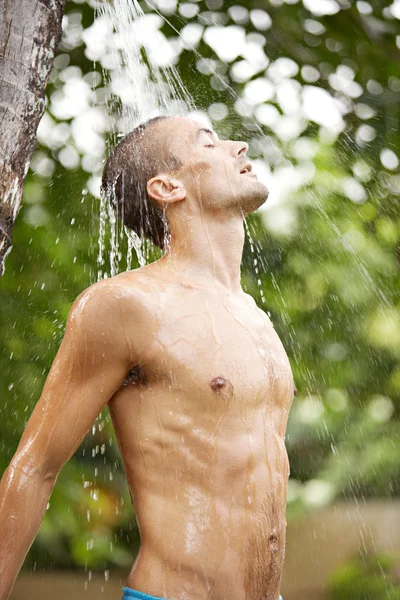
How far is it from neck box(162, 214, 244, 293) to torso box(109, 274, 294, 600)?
6.6 inches

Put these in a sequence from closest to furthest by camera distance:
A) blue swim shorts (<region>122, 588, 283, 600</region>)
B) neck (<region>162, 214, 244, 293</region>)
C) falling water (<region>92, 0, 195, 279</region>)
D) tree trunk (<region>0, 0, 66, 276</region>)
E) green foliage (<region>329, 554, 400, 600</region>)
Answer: blue swim shorts (<region>122, 588, 283, 600</region>)
tree trunk (<region>0, 0, 66, 276</region>)
neck (<region>162, 214, 244, 293</region>)
falling water (<region>92, 0, 195, 279</region>)
green foliage (<region>329, 554, 400, 600</region>)

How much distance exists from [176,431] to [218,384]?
0.15m

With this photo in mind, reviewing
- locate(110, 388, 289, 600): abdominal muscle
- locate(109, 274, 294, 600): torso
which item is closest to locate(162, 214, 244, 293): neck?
locate(109, 274, 294, 600): torso

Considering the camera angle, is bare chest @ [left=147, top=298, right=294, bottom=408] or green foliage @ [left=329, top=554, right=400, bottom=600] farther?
green foliage @ [left=329, top=554, right=400, bottom=600]

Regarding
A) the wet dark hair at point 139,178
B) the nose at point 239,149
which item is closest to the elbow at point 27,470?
the wet dark hair at point 139,178

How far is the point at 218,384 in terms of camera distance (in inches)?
75.9

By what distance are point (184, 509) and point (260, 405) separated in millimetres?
334

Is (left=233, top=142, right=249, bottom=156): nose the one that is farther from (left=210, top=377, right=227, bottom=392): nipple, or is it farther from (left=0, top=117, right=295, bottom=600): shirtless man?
(left=210, top=377, right=227, bottom=392): nipple

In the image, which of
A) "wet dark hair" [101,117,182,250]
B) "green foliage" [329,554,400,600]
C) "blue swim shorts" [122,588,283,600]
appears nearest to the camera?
"blue swim shorts" [122,588,283,600]

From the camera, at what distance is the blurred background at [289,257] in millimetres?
4430

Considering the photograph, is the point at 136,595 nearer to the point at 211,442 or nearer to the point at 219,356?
Result: the point at 211,442

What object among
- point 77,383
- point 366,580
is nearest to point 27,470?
point 77,383

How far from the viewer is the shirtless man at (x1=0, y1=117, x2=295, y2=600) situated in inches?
71.0

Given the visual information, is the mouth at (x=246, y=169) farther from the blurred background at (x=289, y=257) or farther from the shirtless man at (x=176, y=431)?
the blurred background at (x=289, y=257)
